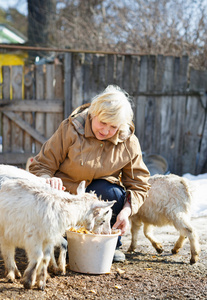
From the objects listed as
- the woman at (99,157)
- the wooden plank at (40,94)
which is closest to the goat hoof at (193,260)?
the woman at (99,157)

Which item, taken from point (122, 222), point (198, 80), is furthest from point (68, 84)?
point (122, 222)

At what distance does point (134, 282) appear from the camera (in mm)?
3133

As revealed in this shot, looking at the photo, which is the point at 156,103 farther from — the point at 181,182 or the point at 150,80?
the point at 181,182

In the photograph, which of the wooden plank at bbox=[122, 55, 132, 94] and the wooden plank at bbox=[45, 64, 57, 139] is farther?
the wooden plank at bbox=[122, 55, 132, 94]

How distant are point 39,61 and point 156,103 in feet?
11.1

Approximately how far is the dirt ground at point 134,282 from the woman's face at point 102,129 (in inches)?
48.1

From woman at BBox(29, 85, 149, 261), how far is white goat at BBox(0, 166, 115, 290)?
61cm

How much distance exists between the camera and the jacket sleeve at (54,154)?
11.9 feet

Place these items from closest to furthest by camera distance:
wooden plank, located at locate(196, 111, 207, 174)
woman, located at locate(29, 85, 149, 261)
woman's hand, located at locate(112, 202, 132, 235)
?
1. woman's hand, located at locate(112, 202, 132, 235)
2. woman, located at locate(29, 85, 149, 261)
3. wooden plank, located at locate(196, 111, 207, 174)

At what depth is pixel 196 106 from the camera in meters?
7.97

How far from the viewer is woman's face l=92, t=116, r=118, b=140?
345cm

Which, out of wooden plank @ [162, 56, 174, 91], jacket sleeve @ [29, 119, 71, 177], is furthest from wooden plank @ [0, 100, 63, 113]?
jacket sleeve @ [29, 119, 71, 177]

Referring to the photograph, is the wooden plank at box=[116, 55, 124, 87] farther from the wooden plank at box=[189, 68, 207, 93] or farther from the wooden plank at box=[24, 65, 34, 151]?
the wooden plank at box=[24, 65, 34, 151]

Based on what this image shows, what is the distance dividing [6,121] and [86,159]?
4170 mm
